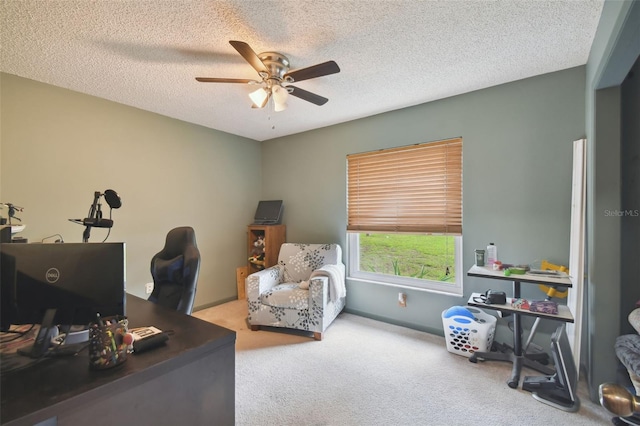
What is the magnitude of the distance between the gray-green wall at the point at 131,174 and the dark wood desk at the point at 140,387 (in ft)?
7.41

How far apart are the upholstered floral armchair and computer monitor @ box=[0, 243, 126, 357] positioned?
74.7 inches

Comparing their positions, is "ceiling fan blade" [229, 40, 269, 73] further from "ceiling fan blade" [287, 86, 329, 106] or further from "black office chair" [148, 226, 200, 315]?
"black office chair" [148, 226, 200, 315]

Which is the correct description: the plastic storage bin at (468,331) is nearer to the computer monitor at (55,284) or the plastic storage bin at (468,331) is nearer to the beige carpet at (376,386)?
the beige carpet at (376,386)

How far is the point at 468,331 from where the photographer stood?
7.61 ft

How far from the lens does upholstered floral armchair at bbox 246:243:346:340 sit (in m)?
2.70

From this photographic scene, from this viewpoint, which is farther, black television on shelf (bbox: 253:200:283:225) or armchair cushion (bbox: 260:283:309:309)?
black television on shelf (bbox: 253:200:283:225)

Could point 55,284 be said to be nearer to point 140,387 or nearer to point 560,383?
point 140,387

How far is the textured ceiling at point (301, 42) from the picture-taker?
5.16 feet

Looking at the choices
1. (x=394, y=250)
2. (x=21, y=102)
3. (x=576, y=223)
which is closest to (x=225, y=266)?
(x=394, y=250)

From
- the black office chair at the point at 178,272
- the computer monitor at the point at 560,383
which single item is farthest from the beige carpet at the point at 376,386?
the black office chair at the point at 178,272

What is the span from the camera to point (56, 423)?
28.0 inches

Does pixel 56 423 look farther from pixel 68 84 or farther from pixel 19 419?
pixel 68 84

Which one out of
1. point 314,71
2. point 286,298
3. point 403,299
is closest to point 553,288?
point 403,299

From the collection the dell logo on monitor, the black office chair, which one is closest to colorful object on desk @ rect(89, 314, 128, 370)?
the dell logo on monitor
